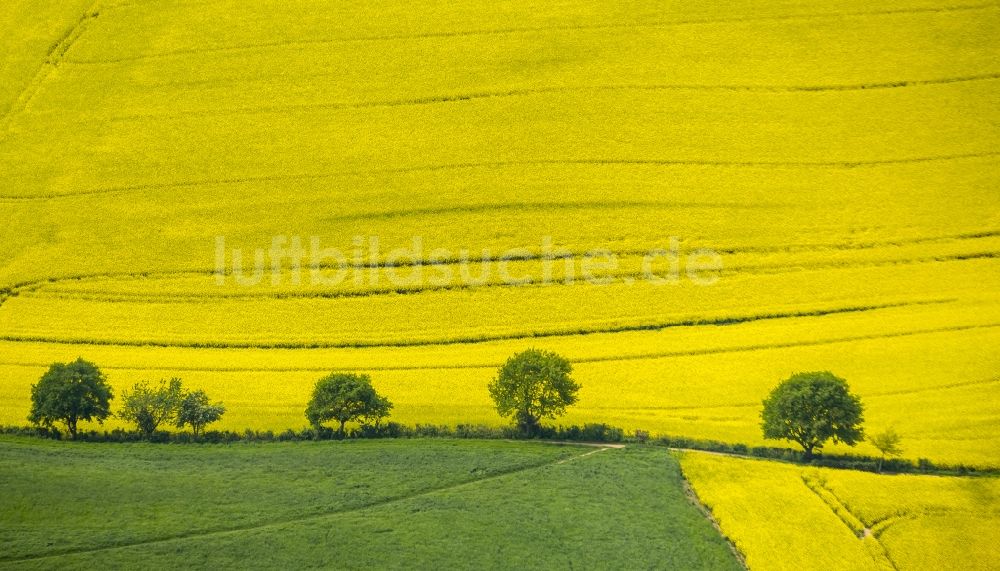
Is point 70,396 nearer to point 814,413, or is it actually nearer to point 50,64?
point 814,413

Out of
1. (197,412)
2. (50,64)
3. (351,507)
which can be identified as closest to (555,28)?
(50,64)

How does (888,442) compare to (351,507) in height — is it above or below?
above

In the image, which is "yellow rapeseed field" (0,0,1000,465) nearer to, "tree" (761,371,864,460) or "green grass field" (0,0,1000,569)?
"green grass field" (0,0,1000,569)

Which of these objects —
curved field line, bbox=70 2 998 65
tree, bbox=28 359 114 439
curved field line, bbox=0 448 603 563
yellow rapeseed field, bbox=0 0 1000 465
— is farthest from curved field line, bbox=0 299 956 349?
curved field line, bbox=70 2 998 65

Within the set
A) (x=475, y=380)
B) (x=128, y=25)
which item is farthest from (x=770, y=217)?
(x=128, y=25)

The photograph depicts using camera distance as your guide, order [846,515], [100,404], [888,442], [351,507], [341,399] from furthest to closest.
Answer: [100,404], [341,399], [888,442], [351,507], [846,515]

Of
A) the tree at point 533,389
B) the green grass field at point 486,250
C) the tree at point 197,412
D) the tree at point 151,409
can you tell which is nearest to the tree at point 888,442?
the green grass field at point 486,250
